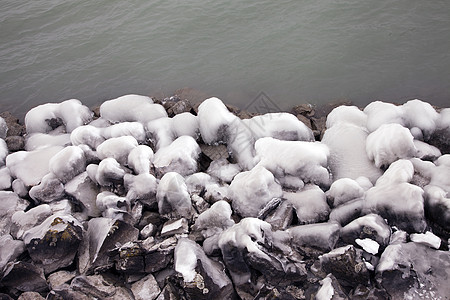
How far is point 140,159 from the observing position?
200 inches

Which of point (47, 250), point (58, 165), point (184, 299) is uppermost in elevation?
point (58, 165)

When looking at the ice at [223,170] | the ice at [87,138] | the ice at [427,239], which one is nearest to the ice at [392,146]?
the ice at [427,239]

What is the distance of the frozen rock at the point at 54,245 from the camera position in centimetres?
411

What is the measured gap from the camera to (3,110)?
25.8 feet

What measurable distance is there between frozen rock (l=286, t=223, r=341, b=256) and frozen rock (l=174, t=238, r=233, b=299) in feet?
2.71

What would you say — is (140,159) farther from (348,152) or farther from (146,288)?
(348,152)

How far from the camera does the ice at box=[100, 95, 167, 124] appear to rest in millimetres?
6152

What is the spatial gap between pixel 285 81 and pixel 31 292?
5468mm

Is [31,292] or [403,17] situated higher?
[403,17]

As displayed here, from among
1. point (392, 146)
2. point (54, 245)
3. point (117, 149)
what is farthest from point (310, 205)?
point (54, 245)

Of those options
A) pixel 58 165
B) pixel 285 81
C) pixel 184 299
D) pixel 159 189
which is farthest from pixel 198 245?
pixel 285 81

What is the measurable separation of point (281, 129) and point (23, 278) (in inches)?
139

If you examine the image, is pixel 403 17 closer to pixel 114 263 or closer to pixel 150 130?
pixel 150 130

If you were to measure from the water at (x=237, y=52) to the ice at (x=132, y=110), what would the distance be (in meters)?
1.40
